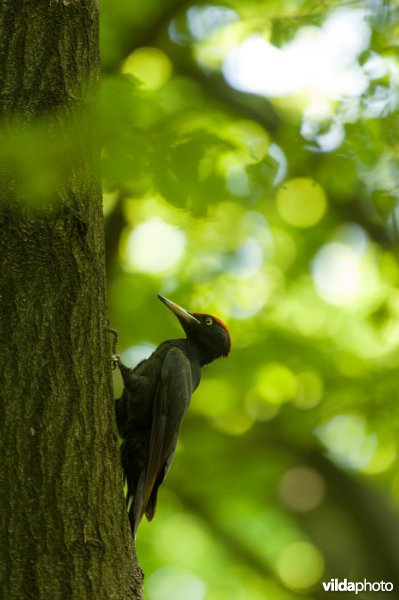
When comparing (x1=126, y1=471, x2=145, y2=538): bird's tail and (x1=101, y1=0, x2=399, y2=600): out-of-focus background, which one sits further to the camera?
(x1=101, y1=0, x2=399, y2=600): out-of-focus background

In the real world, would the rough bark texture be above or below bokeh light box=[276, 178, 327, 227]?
below

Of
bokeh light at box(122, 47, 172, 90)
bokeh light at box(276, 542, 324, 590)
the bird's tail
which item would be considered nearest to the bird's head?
the bird's tail

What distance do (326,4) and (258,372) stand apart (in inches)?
169

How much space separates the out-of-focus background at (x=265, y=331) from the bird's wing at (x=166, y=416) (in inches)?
51.8

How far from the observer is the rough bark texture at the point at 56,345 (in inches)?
108

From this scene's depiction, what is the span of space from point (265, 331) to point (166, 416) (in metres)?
3.63

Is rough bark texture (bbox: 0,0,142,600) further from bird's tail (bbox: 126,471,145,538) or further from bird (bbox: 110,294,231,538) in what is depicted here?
bird (bbox: 110,294,231,538)

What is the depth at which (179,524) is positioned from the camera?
9.25 metres

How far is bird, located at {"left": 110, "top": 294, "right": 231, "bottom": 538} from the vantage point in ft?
15.4

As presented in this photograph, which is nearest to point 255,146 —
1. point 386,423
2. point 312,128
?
point 312,128

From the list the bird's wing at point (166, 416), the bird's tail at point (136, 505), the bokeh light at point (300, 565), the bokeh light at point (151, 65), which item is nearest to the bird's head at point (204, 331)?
the bird's wing at point (166, 416)

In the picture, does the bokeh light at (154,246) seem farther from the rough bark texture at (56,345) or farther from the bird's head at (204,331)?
the rough bark texture at (56,345)

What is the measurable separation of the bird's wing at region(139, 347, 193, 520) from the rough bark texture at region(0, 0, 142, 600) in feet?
4.88

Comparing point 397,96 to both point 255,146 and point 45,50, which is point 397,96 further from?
point 45,50
